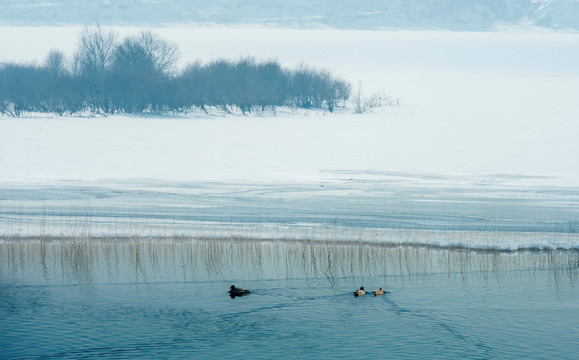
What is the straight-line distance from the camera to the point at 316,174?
23141mm

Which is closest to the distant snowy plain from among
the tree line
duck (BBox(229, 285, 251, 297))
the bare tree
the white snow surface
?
the white snow surface

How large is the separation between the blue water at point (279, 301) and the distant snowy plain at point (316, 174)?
1092mm

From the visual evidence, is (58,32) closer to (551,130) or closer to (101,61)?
(101,61)

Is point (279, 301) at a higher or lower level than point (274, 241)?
lower

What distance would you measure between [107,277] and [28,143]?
70.3ft

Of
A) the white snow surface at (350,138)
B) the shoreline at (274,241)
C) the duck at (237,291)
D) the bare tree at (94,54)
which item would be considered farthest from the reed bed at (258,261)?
the bare tree at (94,54)

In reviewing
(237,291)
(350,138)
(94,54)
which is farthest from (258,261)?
(94,54)

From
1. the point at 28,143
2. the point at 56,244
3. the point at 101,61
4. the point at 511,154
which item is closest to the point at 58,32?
the point at 101,61

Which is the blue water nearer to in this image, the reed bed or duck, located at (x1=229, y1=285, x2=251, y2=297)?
the reed bed

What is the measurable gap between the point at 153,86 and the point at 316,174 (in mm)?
38407

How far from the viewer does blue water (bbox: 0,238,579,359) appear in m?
8.41

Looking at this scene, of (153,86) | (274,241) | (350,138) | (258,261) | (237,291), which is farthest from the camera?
(153,86)

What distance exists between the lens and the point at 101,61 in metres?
76.0

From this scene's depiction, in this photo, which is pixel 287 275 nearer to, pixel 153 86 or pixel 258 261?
pixel 258 261
